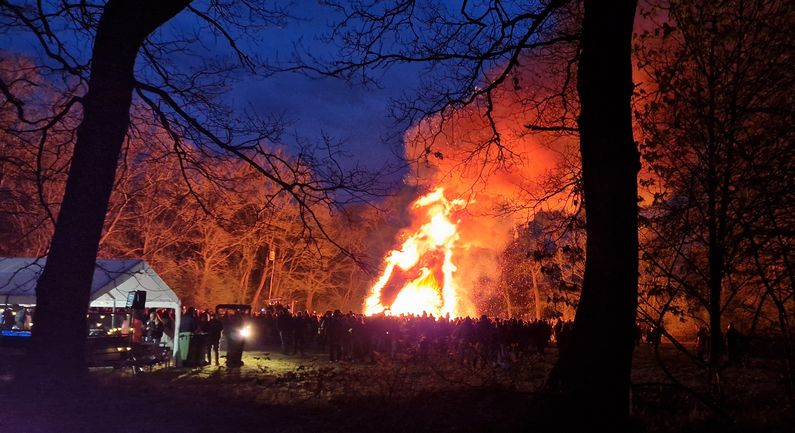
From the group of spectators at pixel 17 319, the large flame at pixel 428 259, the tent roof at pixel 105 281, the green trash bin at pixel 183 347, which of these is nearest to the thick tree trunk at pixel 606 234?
the tent roof at pixel 105 281

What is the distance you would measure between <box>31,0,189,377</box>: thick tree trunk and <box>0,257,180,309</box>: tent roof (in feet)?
26.4

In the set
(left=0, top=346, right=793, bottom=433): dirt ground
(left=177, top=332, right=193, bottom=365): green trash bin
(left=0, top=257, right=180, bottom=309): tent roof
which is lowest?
(left=177, top=332, right=193, bottom=365): green trash bin

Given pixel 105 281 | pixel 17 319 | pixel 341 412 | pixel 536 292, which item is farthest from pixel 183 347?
pixel 536 292

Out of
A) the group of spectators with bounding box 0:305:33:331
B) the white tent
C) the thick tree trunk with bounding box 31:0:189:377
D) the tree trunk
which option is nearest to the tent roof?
the white tent

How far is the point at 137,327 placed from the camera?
1499cm

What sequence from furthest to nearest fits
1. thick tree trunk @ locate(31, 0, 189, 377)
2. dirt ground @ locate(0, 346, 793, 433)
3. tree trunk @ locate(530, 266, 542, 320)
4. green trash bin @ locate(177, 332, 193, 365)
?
tree trunk @ locate(530, 266, 542, 320), green trash bin @ locate(177, 332, 193, 365), thick tree trunk @ locate(31, 0, 189, 377), dirt ground @ locate(0, 346, 793, 433)

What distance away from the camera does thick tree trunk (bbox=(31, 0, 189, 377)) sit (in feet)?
18.8

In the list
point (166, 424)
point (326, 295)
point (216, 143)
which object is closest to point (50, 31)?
point (216, 143)

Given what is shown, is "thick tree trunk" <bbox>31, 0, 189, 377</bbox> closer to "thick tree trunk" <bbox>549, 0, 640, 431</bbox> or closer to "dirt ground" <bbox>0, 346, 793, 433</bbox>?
"dirt ground" <bbox>0, 346, 793, 433</bbox>

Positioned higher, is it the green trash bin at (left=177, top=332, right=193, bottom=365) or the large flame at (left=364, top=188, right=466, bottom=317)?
the large flame at (left=364, top=188, right=466, bottom=317)

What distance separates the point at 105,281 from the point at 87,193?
10045 mm

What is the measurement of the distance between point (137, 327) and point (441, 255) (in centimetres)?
2518

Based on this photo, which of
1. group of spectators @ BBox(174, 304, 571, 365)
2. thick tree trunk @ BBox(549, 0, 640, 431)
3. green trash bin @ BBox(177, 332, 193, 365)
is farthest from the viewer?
group of spectators @ BBox(174, 304, 571, 365)

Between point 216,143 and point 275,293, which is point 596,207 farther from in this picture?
point 275,293
